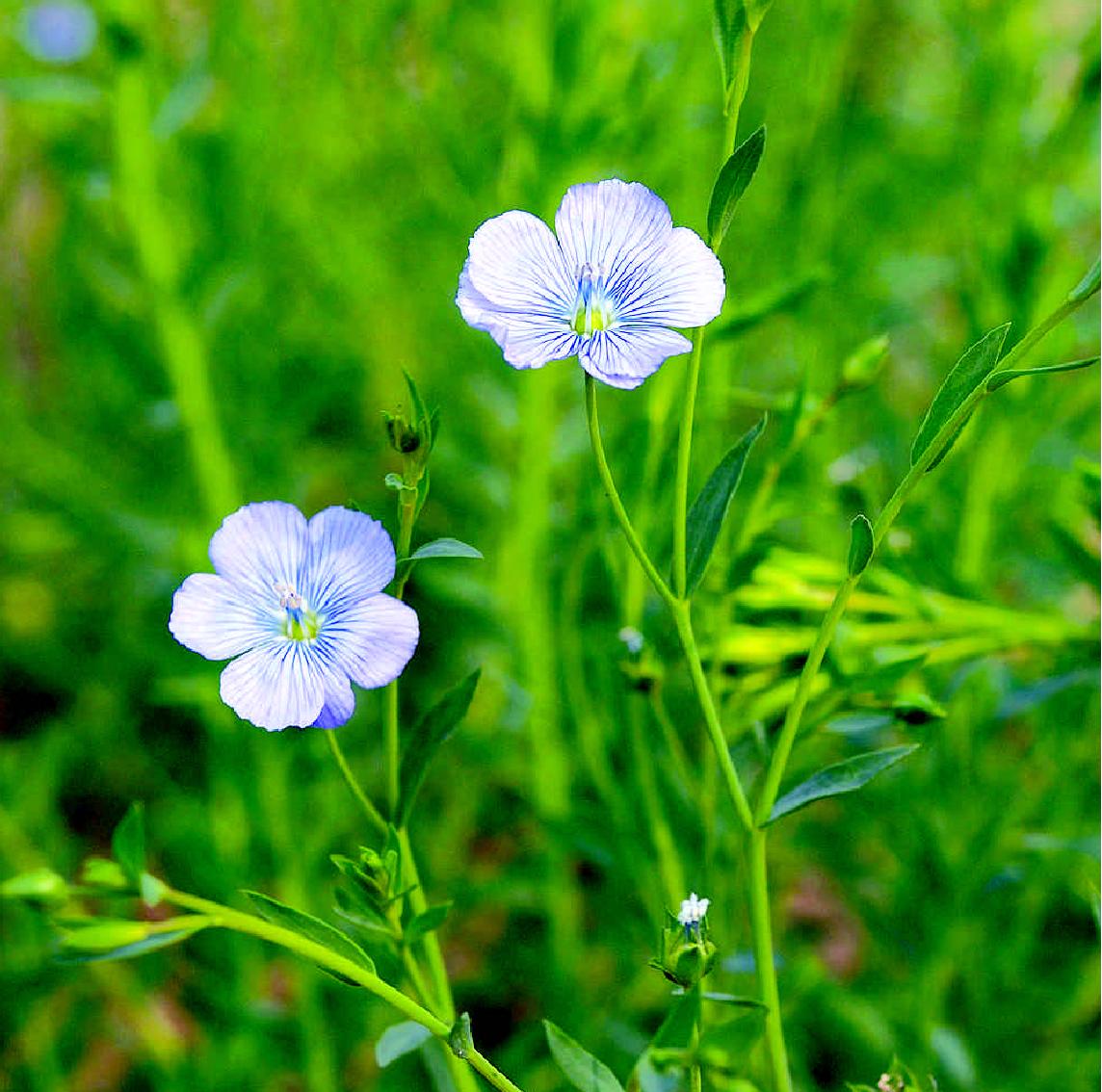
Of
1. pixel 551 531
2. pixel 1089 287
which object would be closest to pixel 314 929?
pixel 1089 287

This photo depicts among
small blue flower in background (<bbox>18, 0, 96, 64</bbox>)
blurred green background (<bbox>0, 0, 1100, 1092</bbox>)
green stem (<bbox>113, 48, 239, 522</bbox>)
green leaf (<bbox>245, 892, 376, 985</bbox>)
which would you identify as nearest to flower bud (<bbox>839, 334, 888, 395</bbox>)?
blurred green background (<bbox>0, 0, 1100, 1092</bbox>)

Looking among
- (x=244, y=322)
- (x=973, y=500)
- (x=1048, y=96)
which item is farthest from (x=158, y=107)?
(x=1048, y=96)

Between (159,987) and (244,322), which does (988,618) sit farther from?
(159,987)

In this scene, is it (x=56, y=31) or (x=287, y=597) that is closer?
(x=287, y=597)

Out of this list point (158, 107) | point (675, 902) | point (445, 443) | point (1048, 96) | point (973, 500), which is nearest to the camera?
point (675, 902)

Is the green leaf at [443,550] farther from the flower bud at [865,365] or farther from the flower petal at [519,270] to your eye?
the flower bud at [865,365]

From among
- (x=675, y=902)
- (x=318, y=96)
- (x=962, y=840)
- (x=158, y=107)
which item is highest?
(x=318, y=96)

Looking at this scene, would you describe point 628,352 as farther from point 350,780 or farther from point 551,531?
point 551,531

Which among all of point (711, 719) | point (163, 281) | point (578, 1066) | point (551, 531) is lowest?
point (578, 1066)
